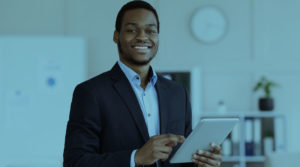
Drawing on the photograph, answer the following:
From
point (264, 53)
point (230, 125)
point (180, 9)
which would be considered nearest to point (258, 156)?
point (264, 53)

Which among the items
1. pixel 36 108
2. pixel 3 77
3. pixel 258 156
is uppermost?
pixel 3 77

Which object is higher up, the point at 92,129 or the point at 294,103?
the point at 92,129

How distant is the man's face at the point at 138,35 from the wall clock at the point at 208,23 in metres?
3.52

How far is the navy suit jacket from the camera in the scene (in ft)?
4.25

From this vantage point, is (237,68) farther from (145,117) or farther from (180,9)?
(145,117)

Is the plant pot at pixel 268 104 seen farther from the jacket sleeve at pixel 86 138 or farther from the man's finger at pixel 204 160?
the jacket sleeve at pixel 86 138

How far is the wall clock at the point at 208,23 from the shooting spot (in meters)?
4.91

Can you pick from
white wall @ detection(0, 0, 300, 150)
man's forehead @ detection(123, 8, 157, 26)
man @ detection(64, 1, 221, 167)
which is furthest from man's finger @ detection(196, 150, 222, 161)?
white wall @ detection(0, 0, 300, 150)

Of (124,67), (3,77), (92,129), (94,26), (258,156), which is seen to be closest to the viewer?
(92,129)

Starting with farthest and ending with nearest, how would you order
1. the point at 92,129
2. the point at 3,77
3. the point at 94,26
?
the point at 94,26 < the point at 3,77 < the point at 92,129

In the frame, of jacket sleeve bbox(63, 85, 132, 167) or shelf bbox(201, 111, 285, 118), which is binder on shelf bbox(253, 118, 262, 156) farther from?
jacket sleeve bbox(63, 85, 132, 167)

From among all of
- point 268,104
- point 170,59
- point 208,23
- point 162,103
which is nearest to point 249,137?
point 268,104

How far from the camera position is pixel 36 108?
4711mm

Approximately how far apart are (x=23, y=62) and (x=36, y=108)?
53 centimetres
